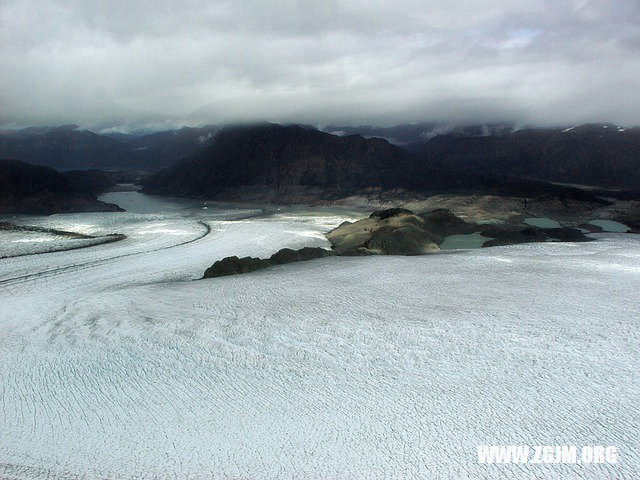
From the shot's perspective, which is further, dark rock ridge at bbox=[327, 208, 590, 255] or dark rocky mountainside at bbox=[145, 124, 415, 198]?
dark rocky mountainside at bbox=[145, 124, 415, 198]

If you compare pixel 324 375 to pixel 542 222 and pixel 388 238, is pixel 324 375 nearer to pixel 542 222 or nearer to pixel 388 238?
pixel 388 238

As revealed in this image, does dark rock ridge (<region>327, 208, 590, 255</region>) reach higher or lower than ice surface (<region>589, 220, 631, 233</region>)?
higher

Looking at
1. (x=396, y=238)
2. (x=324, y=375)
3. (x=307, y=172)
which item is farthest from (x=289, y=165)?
(x=324, y=375)

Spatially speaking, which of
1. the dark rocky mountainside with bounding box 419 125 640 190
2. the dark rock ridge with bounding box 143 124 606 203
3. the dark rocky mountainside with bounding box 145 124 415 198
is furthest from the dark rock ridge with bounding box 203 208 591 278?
the dark rocky mountainside with bounding box 419 125 640 190

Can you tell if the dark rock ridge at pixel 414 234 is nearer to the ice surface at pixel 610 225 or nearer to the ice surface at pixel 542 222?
the ice surface at pixel 542 222

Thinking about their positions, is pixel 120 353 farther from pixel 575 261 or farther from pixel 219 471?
pixel 575 261

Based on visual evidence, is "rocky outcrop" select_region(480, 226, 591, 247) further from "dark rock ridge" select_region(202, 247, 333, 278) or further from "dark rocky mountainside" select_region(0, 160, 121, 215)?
"dark rocky mountainside" select_region(0, 160, 121, 215)

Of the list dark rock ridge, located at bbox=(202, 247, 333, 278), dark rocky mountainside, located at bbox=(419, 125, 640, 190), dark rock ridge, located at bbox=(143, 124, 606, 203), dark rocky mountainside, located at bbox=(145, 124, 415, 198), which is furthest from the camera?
dark rocky mountainside, located at bbox=(419, 125, 640, 190)
